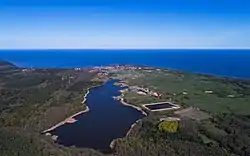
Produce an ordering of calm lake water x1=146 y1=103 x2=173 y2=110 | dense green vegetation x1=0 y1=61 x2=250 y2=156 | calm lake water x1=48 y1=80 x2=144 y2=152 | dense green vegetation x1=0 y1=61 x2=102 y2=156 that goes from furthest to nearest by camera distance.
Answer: calm lake water x1=146 y1=103 x2=173 y2=110 → calm lake water x1=48 y1=80 x2=144 y2=152 → dense green vegetation x1=0 y1=61 x2=250 y2=156 → dense green vegetation x1=0 y1=61 x2=102 y2=156

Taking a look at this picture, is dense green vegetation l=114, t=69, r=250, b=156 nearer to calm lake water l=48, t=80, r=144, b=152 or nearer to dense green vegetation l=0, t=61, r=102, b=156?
calm lake water l=48, t=80, r=144, b=152

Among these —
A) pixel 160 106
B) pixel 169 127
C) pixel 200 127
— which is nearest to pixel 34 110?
pixel 160 106

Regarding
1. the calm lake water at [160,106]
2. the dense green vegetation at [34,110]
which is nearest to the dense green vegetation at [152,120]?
the dense green vegetation at [34,110]

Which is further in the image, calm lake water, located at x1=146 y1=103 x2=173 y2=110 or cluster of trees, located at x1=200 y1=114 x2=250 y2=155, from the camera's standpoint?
calm lake water, located at x1=146 y1=103 x2=173 y2=110

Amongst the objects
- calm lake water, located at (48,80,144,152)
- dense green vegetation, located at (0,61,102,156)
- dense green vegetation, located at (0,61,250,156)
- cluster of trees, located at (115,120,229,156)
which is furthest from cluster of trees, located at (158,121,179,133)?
dense green vegetation, located at (0,61,102,156)

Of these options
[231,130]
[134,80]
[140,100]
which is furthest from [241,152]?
[134,80]

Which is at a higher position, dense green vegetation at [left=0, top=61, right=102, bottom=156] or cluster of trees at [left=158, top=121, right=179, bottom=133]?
cluster of trees at [left=158, top=121, right=179, bottom=133]

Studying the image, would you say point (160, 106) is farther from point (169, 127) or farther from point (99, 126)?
point (169, 127)

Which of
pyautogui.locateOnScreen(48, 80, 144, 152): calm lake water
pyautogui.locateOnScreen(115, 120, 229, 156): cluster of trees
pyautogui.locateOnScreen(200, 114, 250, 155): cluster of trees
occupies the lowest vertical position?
pyautogui.locateOnScreen(48, 80, 144, 152): calm lake water

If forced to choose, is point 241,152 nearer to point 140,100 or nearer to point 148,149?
point 148,149
